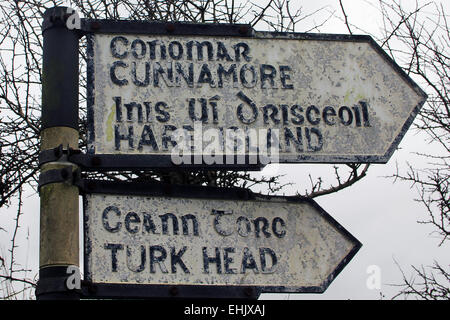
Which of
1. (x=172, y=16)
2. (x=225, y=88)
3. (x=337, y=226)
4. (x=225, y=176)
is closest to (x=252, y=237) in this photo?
(x=337, y=226)

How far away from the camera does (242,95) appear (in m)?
2.26

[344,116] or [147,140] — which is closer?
[147,140]

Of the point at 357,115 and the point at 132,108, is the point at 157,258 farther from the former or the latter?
the point at 357,115

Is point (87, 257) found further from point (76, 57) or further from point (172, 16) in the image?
point (172, 16)

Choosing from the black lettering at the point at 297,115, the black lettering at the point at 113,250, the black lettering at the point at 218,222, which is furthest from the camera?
the black lettering at the point at 297,115

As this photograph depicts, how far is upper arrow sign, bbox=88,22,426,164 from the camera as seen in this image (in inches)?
85.2

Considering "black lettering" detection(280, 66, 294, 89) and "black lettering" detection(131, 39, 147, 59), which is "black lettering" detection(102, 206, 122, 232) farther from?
"black lettering" detection(280, 66, 294, 89)

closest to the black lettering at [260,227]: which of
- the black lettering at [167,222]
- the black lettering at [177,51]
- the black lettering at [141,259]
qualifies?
the black lettering at [167,222]

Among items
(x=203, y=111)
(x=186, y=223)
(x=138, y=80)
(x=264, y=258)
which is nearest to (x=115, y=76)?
(x=138, y=80)

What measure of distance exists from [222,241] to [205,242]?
0.05 metres

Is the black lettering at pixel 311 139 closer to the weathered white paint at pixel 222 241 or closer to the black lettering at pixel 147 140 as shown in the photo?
the weathered white paint at pixel 222 241

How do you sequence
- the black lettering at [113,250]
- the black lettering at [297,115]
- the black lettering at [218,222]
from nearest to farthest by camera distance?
the black lettering at [113,250] → the black lettering at [218,222] → the black lettering at [297,115]

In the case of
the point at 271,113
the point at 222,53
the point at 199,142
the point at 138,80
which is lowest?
the point at 199,142

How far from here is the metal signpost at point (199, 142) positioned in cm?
208
